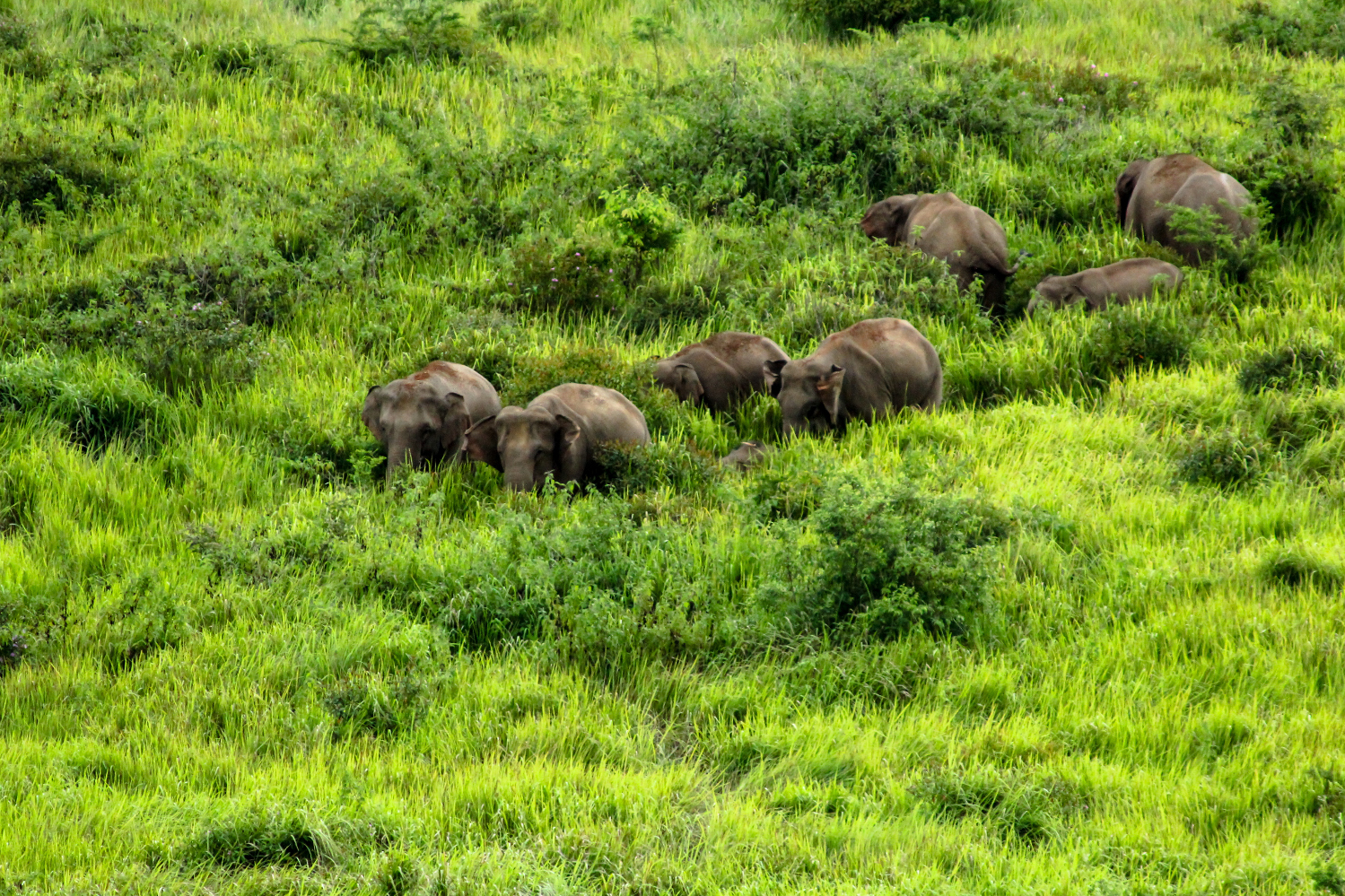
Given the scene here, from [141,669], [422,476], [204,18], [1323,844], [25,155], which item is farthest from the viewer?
[204,18]

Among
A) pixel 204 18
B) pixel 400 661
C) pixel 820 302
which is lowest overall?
pixel 400 661

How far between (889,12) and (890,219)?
654 centimetres

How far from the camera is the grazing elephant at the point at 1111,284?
12.0 meters

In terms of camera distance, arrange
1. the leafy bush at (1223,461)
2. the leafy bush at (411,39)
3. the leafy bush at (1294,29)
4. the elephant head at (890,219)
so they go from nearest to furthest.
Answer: the leafy bush at (1223,461) → the elephant head at (890,219) → the leafy bush at (411,39) → the leafy bush at (1294,29)

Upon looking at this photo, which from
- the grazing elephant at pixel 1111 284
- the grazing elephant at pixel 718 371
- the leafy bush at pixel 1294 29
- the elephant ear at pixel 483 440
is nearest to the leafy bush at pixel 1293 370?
the grazing elephant at pixel 1111 284

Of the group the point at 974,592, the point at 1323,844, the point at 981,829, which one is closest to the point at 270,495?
the point at 974,592

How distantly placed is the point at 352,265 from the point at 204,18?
7911 mm

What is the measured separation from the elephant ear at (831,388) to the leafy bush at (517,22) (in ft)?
34.5

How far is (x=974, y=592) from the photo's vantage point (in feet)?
25.9

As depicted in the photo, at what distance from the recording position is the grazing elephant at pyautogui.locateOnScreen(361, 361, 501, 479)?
10.1 m

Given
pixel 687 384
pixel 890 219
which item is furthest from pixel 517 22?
pixel 687 384

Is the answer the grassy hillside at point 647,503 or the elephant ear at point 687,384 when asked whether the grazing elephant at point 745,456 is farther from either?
the elephant ear at point 687,384

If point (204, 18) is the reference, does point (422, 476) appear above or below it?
below

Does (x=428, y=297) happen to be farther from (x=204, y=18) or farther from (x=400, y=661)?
(x=204, y=18)
